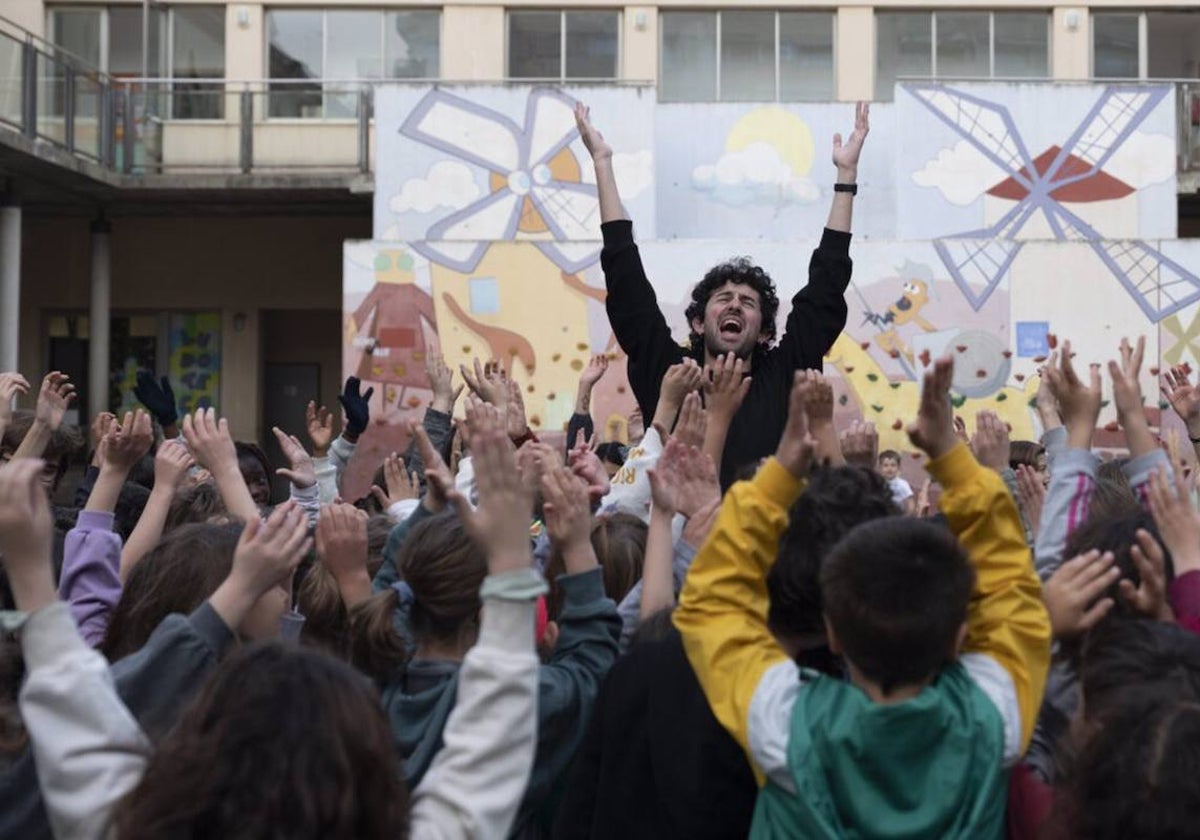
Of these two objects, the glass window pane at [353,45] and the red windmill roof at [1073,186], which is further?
the glass window pane at [353,45]

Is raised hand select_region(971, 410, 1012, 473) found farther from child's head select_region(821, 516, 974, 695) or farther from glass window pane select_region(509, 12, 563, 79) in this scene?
glass window pane select_region(509, 12, 563, 79)

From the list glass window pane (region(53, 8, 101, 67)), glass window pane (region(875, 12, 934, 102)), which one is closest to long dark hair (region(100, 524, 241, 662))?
glass window pane (region(875, 12, 934, 102))

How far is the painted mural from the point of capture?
1599 centimetres

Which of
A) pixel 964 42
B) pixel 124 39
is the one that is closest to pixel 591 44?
pixel 964 42

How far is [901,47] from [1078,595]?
20.0 meters

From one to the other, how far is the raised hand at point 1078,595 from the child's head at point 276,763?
3.97ft

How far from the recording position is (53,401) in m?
5.14

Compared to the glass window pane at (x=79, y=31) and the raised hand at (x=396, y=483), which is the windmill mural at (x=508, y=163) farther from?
the raised hand at (x=396, y=483)

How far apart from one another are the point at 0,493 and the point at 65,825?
54 centimetres

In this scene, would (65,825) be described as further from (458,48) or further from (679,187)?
(458,48)

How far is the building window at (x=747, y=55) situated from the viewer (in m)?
21.6

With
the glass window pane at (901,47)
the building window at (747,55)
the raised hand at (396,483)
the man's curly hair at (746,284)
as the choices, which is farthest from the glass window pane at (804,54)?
the raised hand at (396,483)

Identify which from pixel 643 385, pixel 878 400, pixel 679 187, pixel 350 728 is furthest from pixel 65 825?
pixel 679 187

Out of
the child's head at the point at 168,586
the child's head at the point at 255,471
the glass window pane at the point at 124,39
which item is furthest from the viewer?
the glass window pane at the point at 124,39
